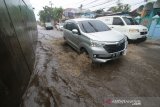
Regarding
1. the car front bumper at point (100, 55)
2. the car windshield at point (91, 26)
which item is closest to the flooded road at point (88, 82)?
the car front bumper at point (100, 55)

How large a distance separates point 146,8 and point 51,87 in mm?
14719

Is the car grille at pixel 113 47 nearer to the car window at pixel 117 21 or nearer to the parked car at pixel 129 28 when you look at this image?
the parked car at pixel 129 28

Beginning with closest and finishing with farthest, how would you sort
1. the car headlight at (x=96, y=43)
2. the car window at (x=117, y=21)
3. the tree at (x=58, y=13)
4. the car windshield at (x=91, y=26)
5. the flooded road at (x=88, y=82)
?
the flooded road at (x=88, y=82) → the car headlight at (x=96, y=43) → the car windshield at (x=91, y=26) → the car window at (x=117, y=21) → the tree at (x=58, y=13)

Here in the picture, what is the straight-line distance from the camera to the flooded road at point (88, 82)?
13.5ft

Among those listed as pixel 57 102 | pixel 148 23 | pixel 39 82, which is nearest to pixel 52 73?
pixel 39 82

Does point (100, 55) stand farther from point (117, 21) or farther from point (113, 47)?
point (117, 21)

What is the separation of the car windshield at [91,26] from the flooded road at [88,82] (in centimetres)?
127

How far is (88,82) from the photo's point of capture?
198 inches

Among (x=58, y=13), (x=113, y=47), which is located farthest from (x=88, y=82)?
(x=58, y=13)

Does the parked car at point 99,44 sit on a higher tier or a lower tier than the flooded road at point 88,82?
higher

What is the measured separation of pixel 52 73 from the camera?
6109mm

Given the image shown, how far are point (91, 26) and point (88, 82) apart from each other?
2969 mm

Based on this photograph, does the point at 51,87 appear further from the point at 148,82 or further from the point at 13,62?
the point at 148,82

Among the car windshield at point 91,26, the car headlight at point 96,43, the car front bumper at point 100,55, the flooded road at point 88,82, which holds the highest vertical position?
the car windshield at point 91,26
